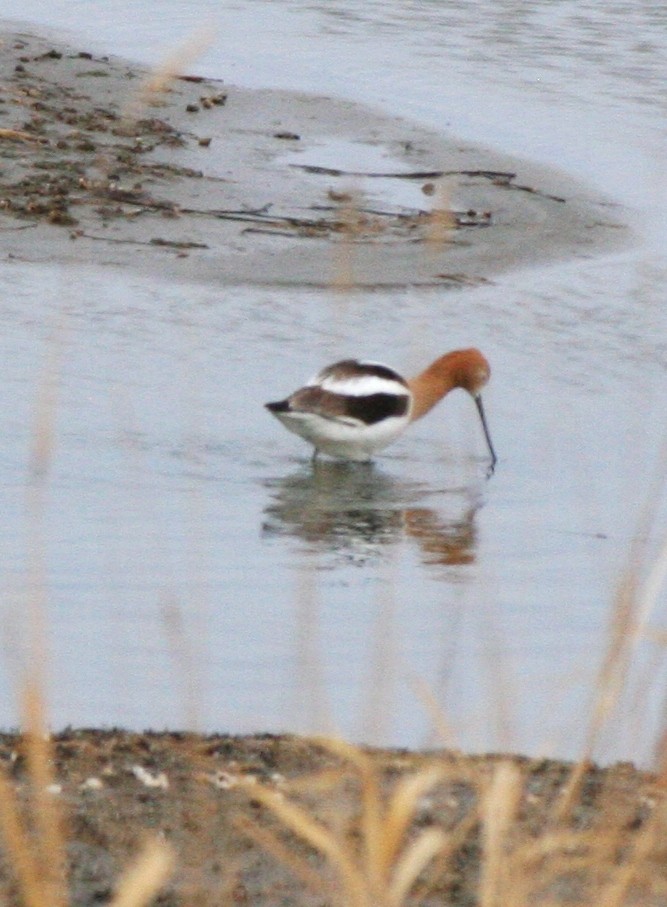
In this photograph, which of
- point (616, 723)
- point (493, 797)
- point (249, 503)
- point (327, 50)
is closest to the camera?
point (493, 797)

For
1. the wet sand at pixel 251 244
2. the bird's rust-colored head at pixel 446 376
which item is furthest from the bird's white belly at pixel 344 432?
the wet sand at pixel 251 244

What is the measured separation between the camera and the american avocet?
8305 millimetres

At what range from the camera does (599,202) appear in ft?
43.3

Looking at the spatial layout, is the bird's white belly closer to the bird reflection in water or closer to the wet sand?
the bird reflection in water

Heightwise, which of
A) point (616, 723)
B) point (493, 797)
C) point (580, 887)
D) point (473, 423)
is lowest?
point (473, 423)

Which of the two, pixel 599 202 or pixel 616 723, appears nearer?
pixel 616 723

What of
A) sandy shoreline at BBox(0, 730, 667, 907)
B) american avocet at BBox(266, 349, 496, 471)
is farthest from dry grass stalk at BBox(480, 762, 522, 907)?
american avocet at BBox(266, 349, 496, 471)

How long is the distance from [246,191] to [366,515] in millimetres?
4978

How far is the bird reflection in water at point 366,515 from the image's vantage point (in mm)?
7328

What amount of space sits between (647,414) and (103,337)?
258 cm

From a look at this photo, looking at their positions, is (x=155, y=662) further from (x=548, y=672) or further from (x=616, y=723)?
(x=616, y=723)

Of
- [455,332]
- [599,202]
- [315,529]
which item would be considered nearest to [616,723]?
[315,529]

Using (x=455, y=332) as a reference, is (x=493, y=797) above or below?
above

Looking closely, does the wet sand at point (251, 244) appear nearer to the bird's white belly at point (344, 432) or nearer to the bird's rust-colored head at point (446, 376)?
the bird's rust-colored head at point (446, 376)
